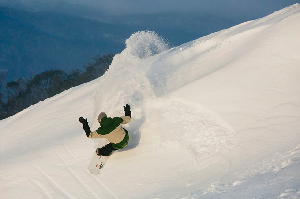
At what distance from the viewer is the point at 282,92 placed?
4.85 meters

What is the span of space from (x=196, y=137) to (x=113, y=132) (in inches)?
58.5

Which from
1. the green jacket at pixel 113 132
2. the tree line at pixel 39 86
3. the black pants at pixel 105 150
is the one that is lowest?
the tree line at pixel 39 86

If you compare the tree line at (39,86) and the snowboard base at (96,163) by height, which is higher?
the snowboard base at (96,163)

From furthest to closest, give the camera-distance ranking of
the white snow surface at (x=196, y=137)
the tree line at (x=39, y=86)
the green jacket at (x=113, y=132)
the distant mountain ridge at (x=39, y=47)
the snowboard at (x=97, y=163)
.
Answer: the distant mountain ridge at (x=39, y=47)
the tree line at (x=39, y=86)
the snowboard at (x=97, y=163)
the green jacket at (x=113, y=132)
the white snow surface at (x=196, y=137)

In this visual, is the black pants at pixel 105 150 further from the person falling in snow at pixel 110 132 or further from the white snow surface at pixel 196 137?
the white snow surface at pixel 196 137

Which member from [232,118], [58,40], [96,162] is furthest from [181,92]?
[58,40]

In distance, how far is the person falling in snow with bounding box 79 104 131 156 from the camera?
4.39m

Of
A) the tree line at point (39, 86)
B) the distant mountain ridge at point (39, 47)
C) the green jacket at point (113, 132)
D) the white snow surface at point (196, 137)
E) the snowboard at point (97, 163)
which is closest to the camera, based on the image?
the white snow surface at point (196, 137)

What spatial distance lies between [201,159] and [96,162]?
6.33 feet

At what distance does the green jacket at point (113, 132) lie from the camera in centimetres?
438

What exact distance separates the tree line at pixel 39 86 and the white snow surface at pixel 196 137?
31282 mm

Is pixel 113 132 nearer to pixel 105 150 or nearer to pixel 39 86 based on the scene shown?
pixel 105 150

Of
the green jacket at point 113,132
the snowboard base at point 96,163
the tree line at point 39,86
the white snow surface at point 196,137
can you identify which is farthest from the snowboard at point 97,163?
the tree line at point 39,86

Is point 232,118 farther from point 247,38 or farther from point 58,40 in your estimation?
point 58,40
